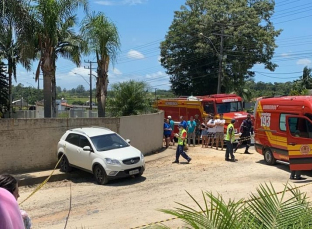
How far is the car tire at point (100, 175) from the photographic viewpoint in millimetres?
11242

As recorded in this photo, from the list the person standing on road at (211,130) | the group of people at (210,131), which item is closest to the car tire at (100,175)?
the group of people at (210,131)

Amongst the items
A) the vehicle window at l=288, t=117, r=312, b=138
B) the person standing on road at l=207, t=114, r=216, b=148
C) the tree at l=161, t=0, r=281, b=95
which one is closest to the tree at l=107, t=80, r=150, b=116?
the person standing on road at l=207, t=114, r=216, b=148

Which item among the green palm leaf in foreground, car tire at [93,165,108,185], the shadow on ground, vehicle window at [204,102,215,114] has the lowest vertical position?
the shadow on ground

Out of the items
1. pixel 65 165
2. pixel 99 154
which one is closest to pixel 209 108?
pixel 65 165

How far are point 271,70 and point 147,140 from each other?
28186 millimetres

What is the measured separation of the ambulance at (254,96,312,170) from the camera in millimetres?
11234

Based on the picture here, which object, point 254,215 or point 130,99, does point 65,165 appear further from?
point 130,99

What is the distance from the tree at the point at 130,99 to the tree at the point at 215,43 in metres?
15.9

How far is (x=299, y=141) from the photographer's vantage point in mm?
11523

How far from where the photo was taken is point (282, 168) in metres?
13.2

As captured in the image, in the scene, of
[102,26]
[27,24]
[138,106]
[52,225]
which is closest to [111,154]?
[52,225]

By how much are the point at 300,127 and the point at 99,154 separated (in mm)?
6493

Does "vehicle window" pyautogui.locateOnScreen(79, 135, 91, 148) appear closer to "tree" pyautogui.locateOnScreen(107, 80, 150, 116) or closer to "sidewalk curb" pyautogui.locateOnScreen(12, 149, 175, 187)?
"sidewalk curb" pyautogui.locateOnScreen(12, 149, 175, 187)

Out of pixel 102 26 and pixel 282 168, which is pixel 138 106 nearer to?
pixel 102 26
